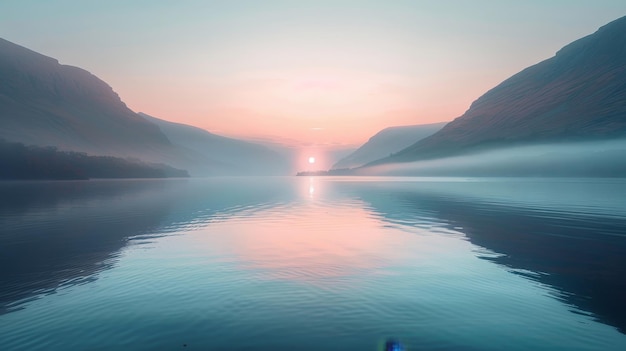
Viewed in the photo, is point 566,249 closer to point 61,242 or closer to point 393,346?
point 393,346

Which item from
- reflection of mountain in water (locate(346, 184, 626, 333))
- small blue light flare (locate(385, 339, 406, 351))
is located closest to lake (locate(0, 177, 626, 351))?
reflection of mountain in water (locate(346, 184, 626, 333))

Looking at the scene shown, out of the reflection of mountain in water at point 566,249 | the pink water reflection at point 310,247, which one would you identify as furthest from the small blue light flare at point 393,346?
the reflection of mountain in water at point 566,249

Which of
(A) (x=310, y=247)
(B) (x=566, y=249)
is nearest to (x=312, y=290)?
(A) (x=310, y=247)

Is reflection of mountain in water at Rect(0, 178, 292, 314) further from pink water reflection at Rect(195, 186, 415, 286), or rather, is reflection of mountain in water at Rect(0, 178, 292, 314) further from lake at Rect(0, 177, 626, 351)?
pink water reflection at Rect(195, 186, 415, 286)

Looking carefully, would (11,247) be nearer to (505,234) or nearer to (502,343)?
(502,343)

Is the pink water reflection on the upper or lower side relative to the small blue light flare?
upper

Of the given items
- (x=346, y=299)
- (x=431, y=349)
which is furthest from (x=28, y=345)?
(x=431, y=349)

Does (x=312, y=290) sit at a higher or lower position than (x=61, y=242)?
lower

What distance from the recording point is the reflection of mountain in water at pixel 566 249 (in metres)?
20.4

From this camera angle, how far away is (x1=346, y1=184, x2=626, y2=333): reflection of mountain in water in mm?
20359

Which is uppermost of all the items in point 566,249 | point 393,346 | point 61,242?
point 61,242

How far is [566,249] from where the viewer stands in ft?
107

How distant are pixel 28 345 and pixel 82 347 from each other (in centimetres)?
207

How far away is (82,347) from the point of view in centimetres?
1446
